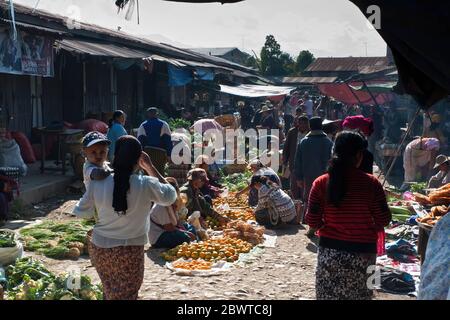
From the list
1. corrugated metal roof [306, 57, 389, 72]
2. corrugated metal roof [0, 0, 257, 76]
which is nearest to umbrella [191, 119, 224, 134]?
corrugated metal roof [0, 0, 257, 76]

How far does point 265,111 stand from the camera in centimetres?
1823

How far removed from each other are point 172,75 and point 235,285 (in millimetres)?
12216

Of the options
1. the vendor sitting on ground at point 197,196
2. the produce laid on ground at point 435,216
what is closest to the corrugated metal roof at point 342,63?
the vendor sitting on ground at point 197,196

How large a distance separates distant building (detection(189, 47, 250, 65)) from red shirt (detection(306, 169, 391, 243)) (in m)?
53.2

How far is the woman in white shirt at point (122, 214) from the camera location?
4066mm

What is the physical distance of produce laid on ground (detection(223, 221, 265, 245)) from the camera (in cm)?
789

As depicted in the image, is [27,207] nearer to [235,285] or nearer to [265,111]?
[235,285]

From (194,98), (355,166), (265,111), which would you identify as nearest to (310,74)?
(194,98)

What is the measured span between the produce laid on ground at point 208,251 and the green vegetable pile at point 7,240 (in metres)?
1.73

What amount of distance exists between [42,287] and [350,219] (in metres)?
2.76

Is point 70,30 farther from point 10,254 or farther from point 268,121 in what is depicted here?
point 10,254

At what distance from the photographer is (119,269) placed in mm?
4148

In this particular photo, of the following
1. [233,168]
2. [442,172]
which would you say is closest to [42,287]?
[442,172]

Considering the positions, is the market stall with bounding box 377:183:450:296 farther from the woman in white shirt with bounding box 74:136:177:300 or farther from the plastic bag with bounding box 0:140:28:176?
the plastic bag with bounding box 0:140:28:176
